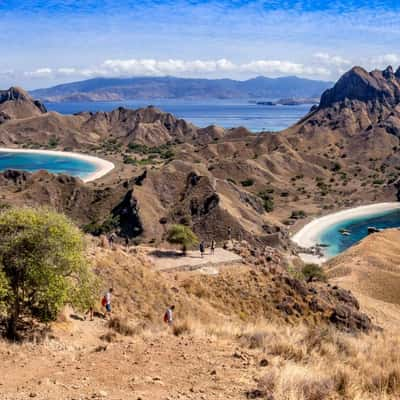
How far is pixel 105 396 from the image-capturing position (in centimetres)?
1051

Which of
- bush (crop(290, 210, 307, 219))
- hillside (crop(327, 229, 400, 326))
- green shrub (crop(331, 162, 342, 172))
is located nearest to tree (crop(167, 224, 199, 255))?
hillside (crop(327, 229, 400, 326))

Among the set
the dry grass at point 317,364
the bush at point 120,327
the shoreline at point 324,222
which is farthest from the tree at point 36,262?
the shoreline at point 324,222

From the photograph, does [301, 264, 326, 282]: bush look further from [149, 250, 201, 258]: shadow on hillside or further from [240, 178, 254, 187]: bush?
[240, 178, 254, 187]: bush

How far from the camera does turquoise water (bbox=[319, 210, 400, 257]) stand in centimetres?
7507

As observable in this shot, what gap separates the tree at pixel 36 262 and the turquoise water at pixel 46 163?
11612 cm

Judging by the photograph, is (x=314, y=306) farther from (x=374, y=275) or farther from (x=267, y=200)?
(x=267, y=200)

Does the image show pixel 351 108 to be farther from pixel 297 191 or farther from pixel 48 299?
pixel 48 299

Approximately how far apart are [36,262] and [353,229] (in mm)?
78843

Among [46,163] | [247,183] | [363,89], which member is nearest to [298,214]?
[247,183]

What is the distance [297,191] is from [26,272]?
98496 millimetres

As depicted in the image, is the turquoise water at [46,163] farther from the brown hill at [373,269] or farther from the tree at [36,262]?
the tree at [36,262]

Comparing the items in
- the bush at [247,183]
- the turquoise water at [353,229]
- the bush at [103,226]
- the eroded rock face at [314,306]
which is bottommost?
the turquoise water at [353,229]

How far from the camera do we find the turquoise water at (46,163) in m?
142

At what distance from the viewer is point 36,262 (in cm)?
1464
